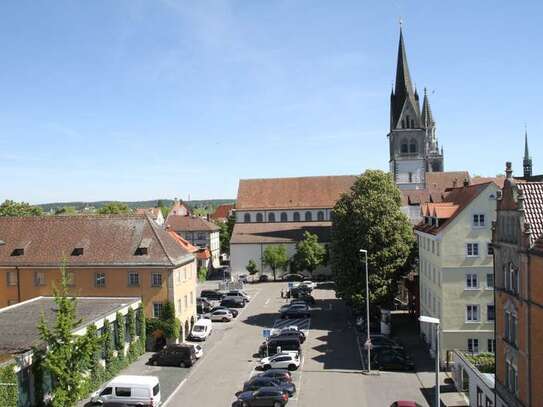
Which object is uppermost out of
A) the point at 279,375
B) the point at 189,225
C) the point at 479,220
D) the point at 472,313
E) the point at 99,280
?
the point at 479,220

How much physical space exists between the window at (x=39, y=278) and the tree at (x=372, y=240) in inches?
1076

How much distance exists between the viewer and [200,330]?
164 feet

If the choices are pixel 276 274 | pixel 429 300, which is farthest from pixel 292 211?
pixel 429 300

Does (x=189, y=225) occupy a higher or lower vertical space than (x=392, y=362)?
higher

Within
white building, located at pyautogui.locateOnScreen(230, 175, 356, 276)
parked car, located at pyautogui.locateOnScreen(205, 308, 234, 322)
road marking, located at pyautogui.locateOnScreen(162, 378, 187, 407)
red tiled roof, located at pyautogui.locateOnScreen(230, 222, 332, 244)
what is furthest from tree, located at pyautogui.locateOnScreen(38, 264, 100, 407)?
white building, located at pyautogui.locateOnScreen(230, 175, 356, 276)

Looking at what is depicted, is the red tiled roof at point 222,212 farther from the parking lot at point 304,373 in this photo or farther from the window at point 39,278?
the window at point 39,278

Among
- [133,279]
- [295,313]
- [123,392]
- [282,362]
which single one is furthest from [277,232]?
[123,392]

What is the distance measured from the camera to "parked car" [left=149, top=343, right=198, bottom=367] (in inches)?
1614

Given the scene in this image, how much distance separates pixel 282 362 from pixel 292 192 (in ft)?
205

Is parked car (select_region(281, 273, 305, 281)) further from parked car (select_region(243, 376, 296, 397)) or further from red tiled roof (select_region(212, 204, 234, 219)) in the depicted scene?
red tiled roof (select_region(212, 204, 234, 219))

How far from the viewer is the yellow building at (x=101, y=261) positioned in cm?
4547

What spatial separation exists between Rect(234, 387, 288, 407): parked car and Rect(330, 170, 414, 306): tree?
20.0 meters

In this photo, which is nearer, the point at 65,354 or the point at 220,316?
the point at 65,354

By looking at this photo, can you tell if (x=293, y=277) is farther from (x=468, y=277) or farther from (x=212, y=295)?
(x=468, y=277)
